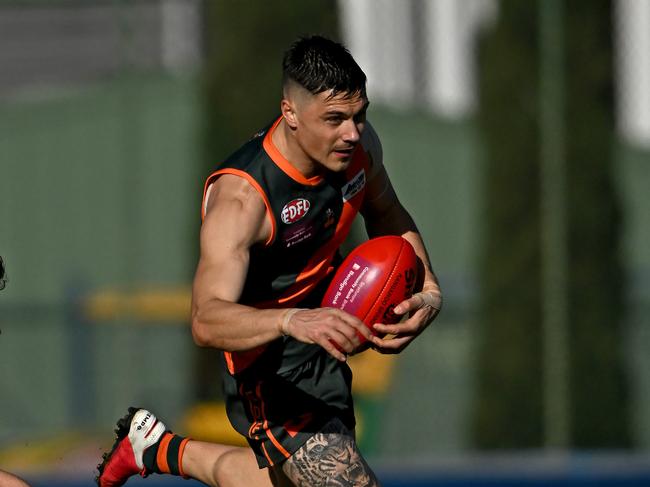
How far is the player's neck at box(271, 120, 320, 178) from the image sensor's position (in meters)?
4.45

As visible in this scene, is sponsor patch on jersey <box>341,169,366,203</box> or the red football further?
sponsor patch on jersey <box>341,169,366,203</box>

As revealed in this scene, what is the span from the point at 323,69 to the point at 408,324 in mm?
827

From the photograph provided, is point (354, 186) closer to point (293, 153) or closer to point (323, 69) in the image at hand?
point (293, 153)

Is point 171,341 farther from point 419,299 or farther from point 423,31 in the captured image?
point 419,299

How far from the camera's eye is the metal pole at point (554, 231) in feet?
29.1

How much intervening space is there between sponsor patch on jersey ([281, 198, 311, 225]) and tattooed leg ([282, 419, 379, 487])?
75 centimetres

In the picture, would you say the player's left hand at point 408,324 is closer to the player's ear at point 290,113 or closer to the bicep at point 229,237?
the bicep at point 229,237

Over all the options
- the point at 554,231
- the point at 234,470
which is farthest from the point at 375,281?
the point at 554,231

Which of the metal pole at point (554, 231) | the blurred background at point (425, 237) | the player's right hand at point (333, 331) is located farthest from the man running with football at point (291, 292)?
the metal pole at point (554, 231)

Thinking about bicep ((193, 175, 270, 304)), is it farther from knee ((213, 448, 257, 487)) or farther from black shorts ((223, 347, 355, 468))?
knee ((213, 448, 257, 487))

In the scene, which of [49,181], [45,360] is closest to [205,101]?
[49,181]

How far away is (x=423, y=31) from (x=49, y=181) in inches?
152

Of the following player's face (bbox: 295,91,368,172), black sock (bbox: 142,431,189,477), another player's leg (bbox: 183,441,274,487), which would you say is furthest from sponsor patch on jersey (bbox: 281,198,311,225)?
black sock (bbox: 142,431,189,477)

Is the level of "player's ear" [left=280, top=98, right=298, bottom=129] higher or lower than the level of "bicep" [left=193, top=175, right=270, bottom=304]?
higher
